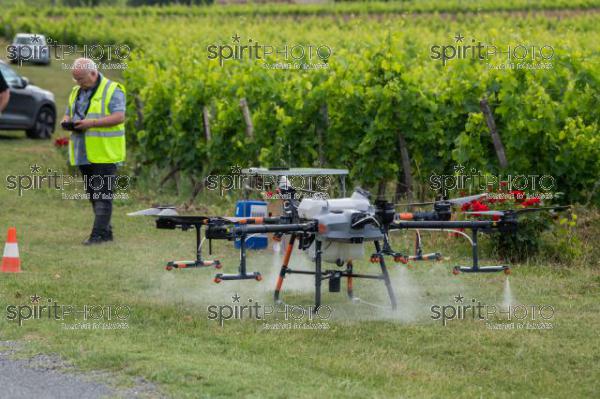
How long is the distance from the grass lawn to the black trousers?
0.98ft

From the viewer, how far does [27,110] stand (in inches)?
1046

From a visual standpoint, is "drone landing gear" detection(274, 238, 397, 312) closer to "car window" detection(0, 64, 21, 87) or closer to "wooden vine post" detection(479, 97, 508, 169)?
"wooden vine post" detection(479, 97, 508, 169)

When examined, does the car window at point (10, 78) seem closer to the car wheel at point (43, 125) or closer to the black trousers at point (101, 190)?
the car wheel at point (43, 125)

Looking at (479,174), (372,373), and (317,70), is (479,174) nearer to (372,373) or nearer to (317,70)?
(317,70)

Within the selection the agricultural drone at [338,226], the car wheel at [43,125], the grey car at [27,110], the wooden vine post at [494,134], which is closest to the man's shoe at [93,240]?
the agricultural drone at [338,226]

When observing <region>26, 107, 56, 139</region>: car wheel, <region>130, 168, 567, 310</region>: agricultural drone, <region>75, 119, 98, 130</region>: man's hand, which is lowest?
<region>130, 168, 567, 310</region>: agricultural drone

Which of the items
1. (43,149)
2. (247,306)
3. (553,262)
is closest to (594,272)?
(553,262)

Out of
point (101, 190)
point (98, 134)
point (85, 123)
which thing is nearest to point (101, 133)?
point (98, 134)

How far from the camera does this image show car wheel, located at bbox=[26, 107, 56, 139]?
26916mm

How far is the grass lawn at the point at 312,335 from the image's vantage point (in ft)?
25.6

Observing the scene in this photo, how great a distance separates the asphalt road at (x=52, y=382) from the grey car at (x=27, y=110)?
1817cm

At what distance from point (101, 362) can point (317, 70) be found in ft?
28.5

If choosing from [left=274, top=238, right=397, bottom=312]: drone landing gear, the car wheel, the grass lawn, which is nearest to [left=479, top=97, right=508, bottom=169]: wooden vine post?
the grass lawn

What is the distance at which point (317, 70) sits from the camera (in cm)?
1617
